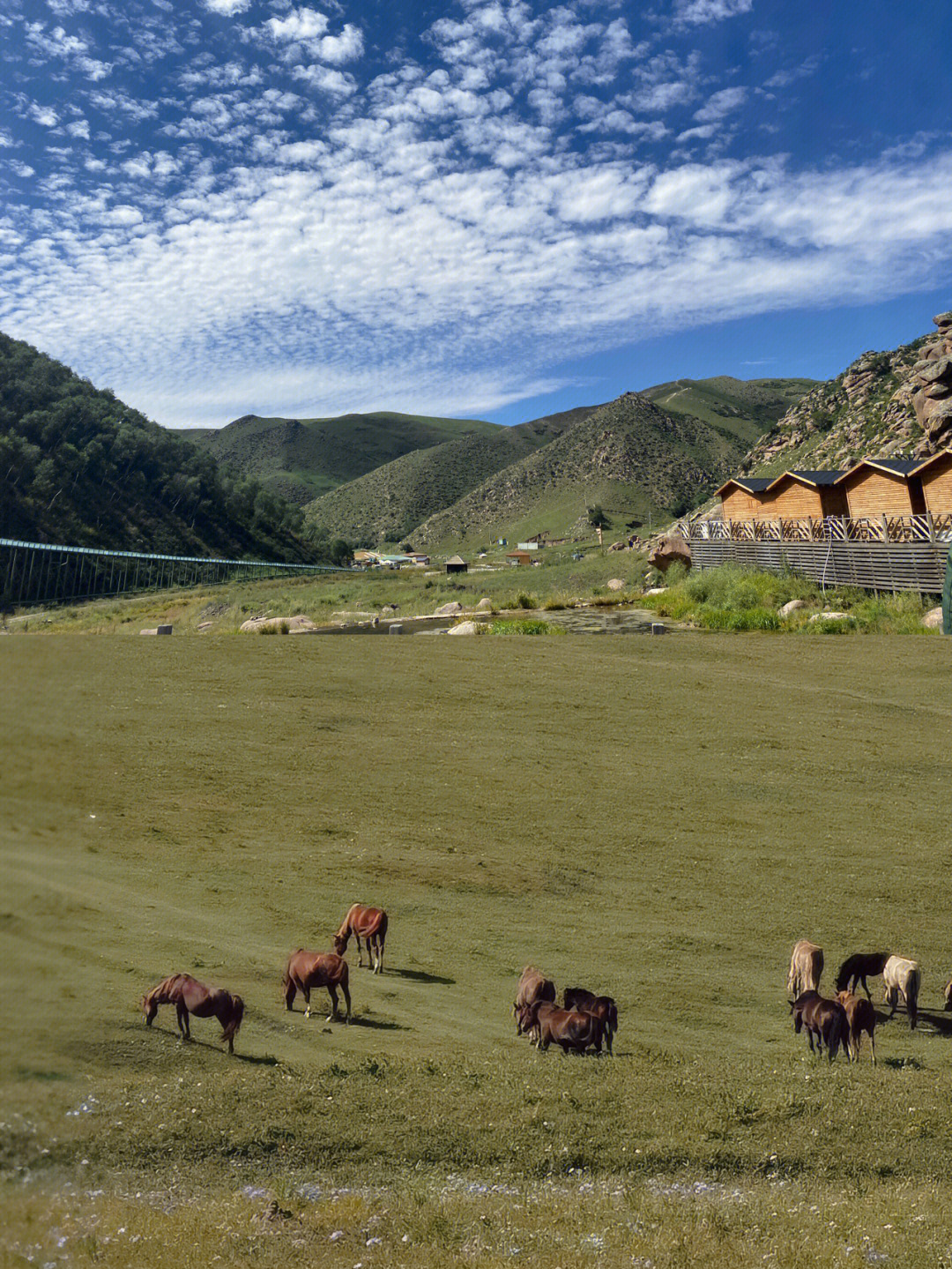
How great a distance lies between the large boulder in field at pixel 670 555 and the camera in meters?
32.0

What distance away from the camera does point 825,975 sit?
5.95 meters

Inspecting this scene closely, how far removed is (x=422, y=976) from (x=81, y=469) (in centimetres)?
1608

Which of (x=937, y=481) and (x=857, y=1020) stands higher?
(x=937, y=481)

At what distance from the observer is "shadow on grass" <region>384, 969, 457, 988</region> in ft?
16.9

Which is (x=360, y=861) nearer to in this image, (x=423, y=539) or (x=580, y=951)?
(x=580, y=951)

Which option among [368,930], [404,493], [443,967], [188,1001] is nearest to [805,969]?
[443,967]

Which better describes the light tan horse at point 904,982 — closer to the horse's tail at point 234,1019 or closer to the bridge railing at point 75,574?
the horse's tail at point 234,1019

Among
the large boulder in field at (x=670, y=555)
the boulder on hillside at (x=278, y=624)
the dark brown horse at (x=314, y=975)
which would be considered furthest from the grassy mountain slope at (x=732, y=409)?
Answer: the dark brown horse at (x=314, y=975)

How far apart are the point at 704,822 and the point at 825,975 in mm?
2355

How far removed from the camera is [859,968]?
5.72 metres

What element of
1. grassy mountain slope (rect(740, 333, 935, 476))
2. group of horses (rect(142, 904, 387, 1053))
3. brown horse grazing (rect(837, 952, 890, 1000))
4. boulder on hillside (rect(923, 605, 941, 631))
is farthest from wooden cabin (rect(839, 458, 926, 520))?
grassy mountain slope (rect(740, 333, 935, 476))

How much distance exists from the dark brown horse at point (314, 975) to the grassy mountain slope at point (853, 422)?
59.4m

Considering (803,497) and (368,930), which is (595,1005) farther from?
(803,497)

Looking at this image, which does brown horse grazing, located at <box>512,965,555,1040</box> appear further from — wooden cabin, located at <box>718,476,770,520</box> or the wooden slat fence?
wooden cabin, located at <box>718,476,770,520</box>
